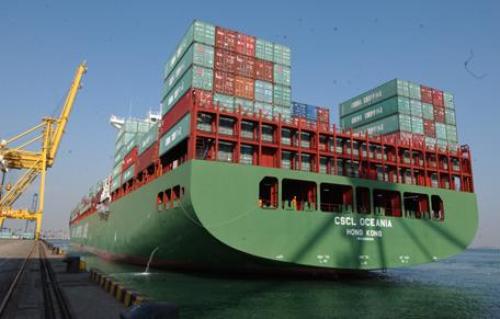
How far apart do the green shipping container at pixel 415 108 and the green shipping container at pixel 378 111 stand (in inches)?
16.9

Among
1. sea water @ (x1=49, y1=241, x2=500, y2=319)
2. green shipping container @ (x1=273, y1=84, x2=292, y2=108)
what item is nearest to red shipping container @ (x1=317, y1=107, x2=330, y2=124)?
green shipping container @ (x1=273, y1=84, x2=292, y2=108)

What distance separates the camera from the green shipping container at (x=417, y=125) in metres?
34.1

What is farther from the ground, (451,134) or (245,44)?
(245,44)

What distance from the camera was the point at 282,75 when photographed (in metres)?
29.1

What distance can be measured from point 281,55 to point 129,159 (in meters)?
21.0

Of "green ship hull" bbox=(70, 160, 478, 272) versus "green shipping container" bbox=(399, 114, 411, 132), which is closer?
"green ship hull" bbox=(70, 160, 478, 272)

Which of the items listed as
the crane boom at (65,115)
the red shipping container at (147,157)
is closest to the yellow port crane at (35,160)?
the crane boom at (65,115)

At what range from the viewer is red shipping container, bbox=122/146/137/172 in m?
39.0

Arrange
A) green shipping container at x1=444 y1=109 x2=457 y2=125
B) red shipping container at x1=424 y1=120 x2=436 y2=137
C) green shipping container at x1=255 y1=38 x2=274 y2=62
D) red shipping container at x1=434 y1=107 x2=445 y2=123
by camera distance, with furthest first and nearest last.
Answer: green shipping container at x1=444 y1=109 x2=457 y2=125, red shipping container at x1=434 y1=107 x2=445 y2=123, red shipping container at x1=424 y1=120 x2=436 y2=137, green shipping container at x1=255 y1=38 x2=274 y2=62

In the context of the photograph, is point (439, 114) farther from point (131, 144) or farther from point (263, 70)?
point (131, 144)

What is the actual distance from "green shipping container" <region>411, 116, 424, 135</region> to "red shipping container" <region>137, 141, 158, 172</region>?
73.7 ft

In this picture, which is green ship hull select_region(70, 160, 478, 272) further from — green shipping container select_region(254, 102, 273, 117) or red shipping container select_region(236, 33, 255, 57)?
red shipping container select_region(236, 33, 255, 57)

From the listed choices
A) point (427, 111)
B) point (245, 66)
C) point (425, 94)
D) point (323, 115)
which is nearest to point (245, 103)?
point (245, 66)

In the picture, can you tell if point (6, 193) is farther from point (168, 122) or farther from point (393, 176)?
point (393, 176)
